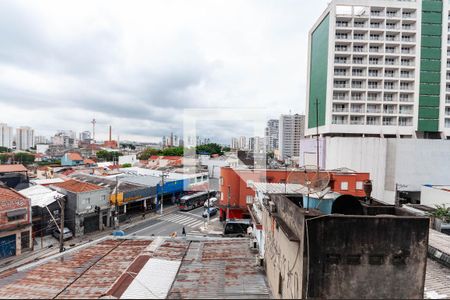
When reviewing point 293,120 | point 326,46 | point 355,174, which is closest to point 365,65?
point 326,46

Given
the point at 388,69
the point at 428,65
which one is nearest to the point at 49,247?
the point at 388,69

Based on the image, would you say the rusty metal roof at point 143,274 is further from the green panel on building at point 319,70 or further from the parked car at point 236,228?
the green panel on building at point 319,70

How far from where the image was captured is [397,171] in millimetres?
31297

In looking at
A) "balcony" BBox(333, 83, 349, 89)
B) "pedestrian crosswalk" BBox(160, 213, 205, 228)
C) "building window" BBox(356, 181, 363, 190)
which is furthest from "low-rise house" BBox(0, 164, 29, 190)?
"balcony" BBox(333, 83, 349, 89)

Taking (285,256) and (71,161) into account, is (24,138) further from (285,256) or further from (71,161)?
(285,256)

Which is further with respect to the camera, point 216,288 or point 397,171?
point 397,171

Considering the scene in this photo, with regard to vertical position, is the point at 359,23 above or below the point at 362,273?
above

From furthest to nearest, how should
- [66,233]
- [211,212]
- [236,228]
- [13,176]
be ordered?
[13,176]
[211,212]
[236,228]
[66,233]

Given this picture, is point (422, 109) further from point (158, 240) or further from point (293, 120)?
point (293, 120)

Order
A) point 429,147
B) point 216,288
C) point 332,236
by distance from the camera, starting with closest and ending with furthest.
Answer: point 332,236
point 216,288
point 429,147

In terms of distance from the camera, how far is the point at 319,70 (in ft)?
127

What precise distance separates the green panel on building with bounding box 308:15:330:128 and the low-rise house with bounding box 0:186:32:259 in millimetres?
32943

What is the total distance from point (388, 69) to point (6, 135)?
143720 millimetres

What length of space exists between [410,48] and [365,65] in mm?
6662
